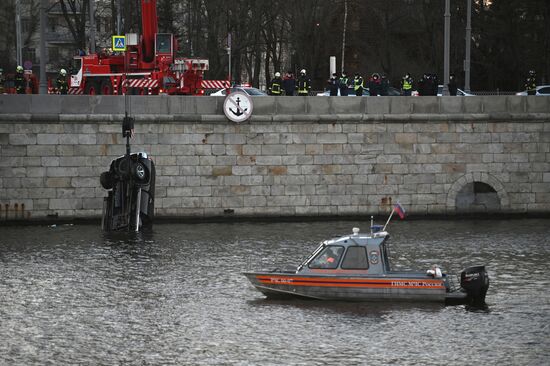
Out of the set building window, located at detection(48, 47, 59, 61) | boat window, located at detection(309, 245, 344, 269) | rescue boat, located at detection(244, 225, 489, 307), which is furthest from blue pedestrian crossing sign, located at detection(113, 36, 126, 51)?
building window, located at detection(48, 47, 59, 61)

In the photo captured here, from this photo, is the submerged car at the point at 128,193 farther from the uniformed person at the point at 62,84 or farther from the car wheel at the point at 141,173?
the uniformed person at the point at 62,84

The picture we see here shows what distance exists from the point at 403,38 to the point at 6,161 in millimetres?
37928

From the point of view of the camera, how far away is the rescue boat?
25625 mm

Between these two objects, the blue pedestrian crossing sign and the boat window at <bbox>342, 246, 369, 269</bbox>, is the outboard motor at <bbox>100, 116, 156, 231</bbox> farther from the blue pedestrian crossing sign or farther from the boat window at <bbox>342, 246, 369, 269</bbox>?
the boat window at <bbox>342, 246, 369, 269</bbox>

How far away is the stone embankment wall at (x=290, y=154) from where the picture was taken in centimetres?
3725

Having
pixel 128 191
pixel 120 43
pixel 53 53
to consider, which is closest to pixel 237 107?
pixel 128 191

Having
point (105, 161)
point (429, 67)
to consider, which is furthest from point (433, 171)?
point (429, 67)

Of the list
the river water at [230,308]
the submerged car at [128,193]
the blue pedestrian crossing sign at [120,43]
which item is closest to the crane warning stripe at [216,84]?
the blue pedestrian crossing sign at [120,43]

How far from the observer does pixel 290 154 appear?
38344 millimetres

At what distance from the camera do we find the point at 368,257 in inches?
1013

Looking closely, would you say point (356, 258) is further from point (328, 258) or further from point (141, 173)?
point (141, 173)

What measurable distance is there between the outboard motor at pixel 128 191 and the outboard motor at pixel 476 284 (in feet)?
41.5

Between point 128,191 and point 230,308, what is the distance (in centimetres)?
1048

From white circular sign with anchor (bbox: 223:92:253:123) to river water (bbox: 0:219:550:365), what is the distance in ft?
12.7
